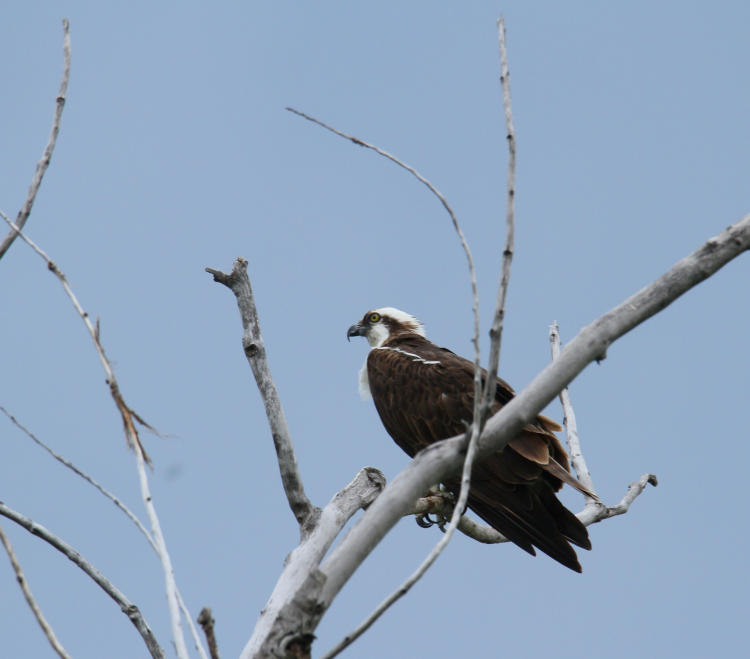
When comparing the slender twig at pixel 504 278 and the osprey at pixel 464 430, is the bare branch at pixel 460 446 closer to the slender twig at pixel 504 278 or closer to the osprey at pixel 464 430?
the slender twig at pixel 504 278

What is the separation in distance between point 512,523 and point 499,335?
3.49m

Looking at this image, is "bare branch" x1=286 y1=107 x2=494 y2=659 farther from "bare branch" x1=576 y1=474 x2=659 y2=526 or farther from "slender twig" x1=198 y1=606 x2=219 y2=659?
"bare branch" x1=576 y1=474 x2=659 y2=526

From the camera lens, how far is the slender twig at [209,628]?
7.49ft

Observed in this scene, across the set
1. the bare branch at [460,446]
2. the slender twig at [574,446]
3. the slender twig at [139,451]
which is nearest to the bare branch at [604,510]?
the slender twig at [574,446]

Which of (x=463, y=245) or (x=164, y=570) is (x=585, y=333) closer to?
(x=463, y=245)

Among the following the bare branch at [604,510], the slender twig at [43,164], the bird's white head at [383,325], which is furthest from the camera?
the bird's white head at [383,325]

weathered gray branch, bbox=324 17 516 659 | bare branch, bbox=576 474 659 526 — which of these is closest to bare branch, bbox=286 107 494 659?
weathered gray branch, bbox=324 17 516 659

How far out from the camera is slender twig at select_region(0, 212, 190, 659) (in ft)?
7.70

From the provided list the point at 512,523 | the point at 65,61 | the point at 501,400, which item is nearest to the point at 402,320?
the point at 501,400

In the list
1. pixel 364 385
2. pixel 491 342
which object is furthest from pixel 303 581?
pixel 364 385

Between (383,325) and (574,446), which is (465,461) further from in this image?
(383,325)

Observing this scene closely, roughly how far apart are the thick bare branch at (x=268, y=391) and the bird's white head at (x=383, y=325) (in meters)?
4.24

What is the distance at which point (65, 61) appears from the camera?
3.15 meters

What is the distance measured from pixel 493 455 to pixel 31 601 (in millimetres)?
3889
